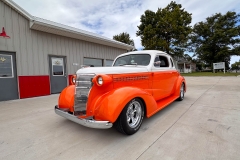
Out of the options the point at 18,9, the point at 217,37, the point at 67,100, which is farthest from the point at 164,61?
the point at 217,37

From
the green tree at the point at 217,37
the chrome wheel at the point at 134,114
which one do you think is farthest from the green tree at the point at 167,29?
the chrome wheel at the point at 134,114

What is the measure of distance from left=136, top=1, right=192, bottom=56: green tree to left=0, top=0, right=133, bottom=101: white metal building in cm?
1864

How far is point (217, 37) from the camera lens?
28.9 m

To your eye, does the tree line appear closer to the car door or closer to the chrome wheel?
the car door

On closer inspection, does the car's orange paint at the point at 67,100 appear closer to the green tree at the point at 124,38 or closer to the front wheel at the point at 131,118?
the front wheel at the point at 131,118

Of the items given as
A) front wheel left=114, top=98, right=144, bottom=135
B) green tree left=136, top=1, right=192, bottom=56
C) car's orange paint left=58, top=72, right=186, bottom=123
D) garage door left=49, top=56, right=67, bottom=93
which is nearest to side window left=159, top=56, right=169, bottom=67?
car's orange paint left=58, top=72, right=186, bottom=123

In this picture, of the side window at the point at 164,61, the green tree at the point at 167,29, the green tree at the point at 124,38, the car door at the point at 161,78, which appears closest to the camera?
the car door at the point at 161,78

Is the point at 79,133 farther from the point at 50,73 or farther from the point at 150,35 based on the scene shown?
the point at 150,35

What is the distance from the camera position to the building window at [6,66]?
5.41 m

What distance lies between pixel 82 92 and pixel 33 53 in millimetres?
5432

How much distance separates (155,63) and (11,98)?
619cm

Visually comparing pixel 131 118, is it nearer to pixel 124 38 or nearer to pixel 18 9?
pixel 18 9

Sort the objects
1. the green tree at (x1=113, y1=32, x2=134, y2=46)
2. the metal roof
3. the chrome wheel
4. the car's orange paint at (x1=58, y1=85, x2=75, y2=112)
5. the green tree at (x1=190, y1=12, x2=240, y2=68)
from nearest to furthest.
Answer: the chrome wheel, the car's orange paint at (x1=58, y1=85, x2=75, y2=112), the metal roof, the green tree at (x1=190, y1=12, x2=240, y2=68), the green tree at (x1=113, y1=32, x2=134, y2=46)

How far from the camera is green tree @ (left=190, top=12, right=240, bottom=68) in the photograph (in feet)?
93.0
